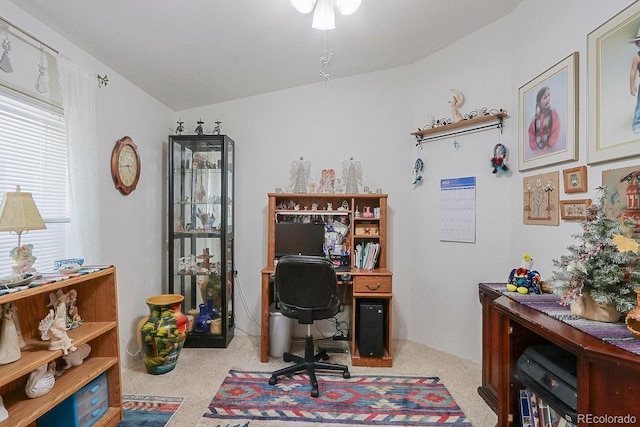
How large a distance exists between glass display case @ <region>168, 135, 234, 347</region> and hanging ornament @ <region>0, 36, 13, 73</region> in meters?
1.35

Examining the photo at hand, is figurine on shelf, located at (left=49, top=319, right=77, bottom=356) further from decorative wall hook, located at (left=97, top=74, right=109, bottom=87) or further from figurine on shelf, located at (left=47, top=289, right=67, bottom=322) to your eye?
decorative wall hook, located at (left=97, top=74, right=109, bottom=87)

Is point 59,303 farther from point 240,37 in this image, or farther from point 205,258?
point 240,37

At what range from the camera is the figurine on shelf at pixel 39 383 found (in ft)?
4.78

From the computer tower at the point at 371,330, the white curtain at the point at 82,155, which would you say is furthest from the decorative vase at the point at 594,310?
the white curtain at the point at 82,155

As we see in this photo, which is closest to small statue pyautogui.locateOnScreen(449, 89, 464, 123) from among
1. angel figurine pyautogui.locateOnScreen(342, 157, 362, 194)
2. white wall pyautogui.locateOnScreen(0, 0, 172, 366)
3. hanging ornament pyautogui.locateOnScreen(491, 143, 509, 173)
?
hanging ornament pyautogui.locateOnScreen(491, 143, 509, 173)

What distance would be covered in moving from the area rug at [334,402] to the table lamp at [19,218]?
133 cm

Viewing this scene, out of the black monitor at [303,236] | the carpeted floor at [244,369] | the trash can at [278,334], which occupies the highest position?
the black monitor at [303,236]

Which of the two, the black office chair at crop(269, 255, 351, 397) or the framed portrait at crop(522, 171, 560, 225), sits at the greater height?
the framed portrait at crop(522, 171, 560, 225)

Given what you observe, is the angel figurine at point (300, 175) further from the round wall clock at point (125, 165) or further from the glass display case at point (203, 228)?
the round wall clock at point (125, 165)

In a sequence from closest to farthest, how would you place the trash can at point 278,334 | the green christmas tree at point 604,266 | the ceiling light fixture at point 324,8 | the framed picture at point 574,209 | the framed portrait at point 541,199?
the green christmas tree at point 604,266 < the ceiling light fixture at point 324,8 < the framed picture at point 574,209 < the framed portrait at point 541,199 < the trash can at point 278,334

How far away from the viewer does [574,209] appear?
1.76 metres

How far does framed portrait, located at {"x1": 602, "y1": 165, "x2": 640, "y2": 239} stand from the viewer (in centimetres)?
138

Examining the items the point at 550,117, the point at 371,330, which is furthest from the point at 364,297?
the point at 550,117

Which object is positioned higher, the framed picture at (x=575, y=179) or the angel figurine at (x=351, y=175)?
the angel figurine at (x=351, y=175)
